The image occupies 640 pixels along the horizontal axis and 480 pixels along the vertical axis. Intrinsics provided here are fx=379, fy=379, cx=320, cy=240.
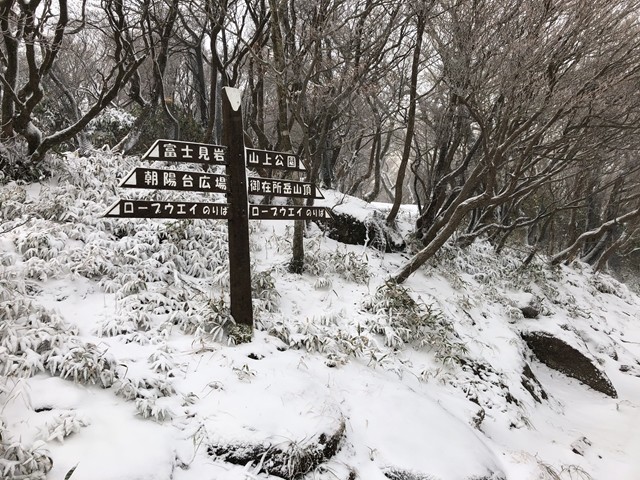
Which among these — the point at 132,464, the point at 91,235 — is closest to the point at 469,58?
the point at 91,235

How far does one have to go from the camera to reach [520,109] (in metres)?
6.61

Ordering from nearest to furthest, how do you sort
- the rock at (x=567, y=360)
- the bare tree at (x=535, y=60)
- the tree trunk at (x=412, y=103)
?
the bare tree at (x=535, y=60) → the rock at (x=567, y=360) → the tree trunk at (x=412, y=103)

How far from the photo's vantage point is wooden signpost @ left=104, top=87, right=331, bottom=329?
385 cm

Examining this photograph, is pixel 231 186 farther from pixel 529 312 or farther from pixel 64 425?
pixel 529 312

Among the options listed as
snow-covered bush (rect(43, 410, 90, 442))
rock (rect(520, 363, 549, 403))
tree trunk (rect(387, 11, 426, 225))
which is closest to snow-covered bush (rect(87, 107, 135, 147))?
tree trunk (rect(387, 11, 426, 225))

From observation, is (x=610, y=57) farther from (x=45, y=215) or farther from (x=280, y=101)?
(x=45, y=215)

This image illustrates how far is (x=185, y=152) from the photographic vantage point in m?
4.05

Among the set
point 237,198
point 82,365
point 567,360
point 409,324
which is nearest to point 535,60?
point 409,324

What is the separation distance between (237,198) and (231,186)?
15cm

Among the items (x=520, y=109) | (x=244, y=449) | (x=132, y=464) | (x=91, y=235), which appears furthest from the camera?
(x=520, y=109)

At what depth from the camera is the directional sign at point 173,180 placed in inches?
144

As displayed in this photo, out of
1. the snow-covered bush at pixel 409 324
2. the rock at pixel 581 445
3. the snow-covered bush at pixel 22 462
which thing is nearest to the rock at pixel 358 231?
the snow-covered bush at pixel 409 324

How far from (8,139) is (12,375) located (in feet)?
15.8

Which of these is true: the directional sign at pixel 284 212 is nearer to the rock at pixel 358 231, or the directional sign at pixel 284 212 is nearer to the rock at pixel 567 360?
the rock at pixel 358 231
